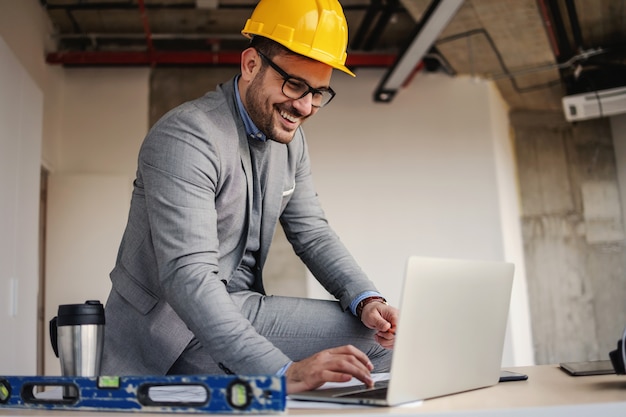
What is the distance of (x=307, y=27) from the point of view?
1.65 meters

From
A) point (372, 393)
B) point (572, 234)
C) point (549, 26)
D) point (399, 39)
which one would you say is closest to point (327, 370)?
point (372, 393)

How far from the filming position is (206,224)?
4.57 ft

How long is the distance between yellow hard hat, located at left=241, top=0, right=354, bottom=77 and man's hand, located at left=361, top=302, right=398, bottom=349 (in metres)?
0.56

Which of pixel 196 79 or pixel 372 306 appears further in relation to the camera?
pixel 196 79

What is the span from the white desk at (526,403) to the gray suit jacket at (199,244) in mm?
305

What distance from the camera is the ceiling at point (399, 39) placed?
5.06 meters

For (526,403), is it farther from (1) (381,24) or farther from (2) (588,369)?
(1) (381,24)

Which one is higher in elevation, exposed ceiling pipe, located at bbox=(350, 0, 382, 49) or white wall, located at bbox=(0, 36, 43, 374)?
exposed ceiling pipe, located at bbox=(350, 0, 382, 49)

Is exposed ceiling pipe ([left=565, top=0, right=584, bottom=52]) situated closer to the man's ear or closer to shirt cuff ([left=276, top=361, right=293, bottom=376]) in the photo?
the man's ear

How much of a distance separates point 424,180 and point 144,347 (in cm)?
A: 455

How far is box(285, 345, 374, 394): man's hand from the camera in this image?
1.13 metres

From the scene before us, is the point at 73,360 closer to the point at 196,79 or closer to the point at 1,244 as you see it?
the point at 1,244

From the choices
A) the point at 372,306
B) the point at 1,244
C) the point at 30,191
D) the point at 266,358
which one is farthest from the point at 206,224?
the point at 30,191

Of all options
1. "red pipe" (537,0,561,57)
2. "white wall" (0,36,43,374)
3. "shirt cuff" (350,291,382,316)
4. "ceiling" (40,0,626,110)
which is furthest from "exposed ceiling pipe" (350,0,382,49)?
"shirt cuff" (350,291,382,316)
